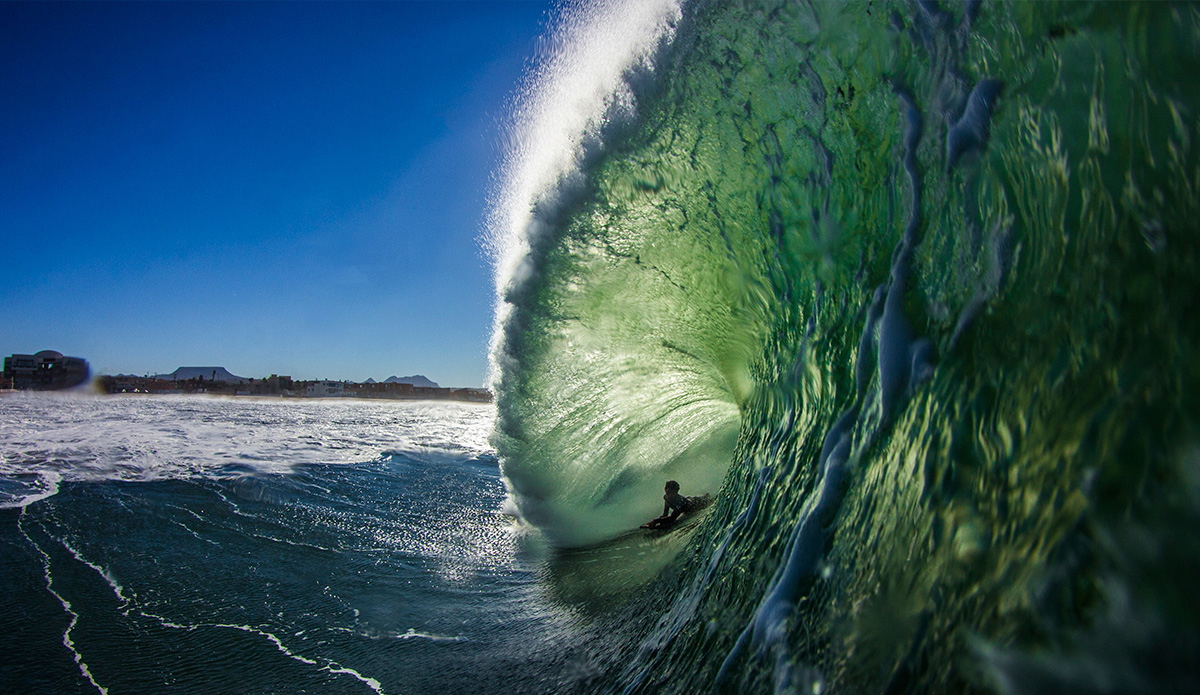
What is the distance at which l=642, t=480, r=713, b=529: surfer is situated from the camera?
5332 mm

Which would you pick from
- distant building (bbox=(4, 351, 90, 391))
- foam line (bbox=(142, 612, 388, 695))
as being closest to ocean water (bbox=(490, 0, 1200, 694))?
foam line (bbox=(142, 612, 388, 695))

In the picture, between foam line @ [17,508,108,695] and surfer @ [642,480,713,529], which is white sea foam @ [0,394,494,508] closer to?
foam line @ [17,508,108,695]

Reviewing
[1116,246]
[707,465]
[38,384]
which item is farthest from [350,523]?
[38,384]

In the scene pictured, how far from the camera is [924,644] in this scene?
1.33 meters

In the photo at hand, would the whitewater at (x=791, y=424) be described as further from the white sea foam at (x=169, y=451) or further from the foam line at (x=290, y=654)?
the white sea foam at (x=169, y=451)

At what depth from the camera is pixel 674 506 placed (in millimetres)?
5453

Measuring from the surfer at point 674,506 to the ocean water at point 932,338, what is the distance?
0.90m

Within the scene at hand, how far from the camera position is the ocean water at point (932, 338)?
1.08 metres

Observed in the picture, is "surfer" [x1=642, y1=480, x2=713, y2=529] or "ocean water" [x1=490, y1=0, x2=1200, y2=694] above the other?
"ocean water" [x1=490, y1=0, x2=1200, y2=694]

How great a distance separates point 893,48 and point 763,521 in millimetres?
2194

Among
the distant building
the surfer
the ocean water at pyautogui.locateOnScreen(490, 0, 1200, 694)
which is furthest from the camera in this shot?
the distant building

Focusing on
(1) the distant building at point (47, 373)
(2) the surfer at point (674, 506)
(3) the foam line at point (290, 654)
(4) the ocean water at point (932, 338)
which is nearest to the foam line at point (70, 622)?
(3) the foam line at point (290, 654)

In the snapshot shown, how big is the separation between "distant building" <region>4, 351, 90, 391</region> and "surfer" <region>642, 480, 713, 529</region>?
72.8 metres

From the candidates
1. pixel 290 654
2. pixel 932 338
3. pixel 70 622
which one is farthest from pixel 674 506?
pixel 70 622
